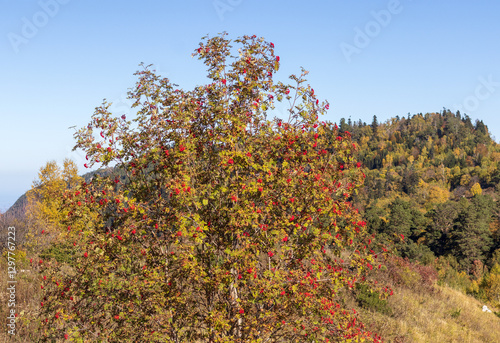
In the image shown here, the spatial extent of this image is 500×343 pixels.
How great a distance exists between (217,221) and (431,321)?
42.7 feet

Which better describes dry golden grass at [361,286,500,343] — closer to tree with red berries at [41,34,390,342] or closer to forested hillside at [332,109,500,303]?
forested hillside at [332,109,500,303]

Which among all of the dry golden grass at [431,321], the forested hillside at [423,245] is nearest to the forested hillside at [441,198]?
the forested hillside at [423,245]

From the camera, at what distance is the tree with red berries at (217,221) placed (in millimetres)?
5289

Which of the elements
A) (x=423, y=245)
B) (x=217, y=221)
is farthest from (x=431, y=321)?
(x=423, y=245)

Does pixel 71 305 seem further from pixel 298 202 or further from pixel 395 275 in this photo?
pixel 395 275

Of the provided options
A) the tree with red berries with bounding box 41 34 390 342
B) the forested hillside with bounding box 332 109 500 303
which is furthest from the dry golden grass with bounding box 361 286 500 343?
the tree with red berries with bounding box 41 34 390 342

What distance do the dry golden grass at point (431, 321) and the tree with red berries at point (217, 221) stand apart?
7045 mm

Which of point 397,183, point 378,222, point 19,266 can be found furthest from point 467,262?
point 397,183

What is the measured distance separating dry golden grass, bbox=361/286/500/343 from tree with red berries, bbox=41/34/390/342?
705cm

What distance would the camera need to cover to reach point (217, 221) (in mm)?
5695

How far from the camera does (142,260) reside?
19.6 ft

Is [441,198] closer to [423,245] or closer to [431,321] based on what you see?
[423,245]

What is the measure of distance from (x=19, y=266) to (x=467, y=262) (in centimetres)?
5280

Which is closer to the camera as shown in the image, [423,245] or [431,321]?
[431,321]
